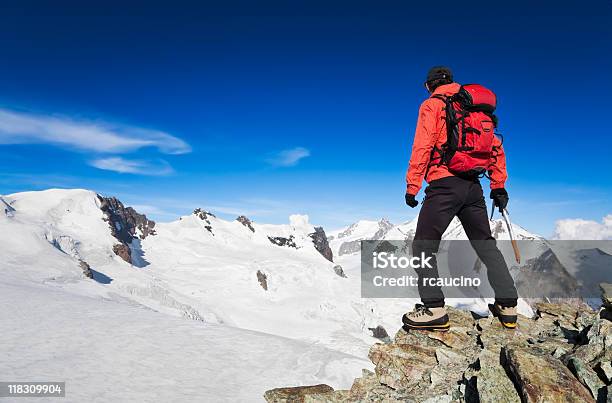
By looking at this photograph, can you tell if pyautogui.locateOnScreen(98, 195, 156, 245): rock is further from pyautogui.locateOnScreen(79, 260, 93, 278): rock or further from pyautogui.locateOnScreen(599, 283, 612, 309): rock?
pyautogui.locateOnScreen(599, 283, 612, 309): rock

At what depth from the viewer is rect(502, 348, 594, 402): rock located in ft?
12.4

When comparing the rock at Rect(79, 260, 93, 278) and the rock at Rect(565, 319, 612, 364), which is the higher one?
the rock at Rect(565, 319, 612, 364)

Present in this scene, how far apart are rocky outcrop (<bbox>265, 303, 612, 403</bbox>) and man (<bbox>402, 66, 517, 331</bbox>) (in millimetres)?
526

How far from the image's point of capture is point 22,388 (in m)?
11.4

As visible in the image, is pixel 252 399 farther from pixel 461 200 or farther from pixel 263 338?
pixel 461 200

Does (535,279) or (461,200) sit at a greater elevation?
(461,200)

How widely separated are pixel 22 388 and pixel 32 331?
28.0 feet

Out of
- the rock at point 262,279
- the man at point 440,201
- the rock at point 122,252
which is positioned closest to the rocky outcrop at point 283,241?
the rock at point 262,279

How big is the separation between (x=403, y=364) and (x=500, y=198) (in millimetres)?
3166

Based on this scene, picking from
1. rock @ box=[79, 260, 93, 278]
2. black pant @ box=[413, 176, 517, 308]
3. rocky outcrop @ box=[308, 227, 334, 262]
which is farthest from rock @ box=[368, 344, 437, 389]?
rocky outcrop @ box=[308, 227, 334, 262]

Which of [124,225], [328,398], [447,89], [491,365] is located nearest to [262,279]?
[124,225]

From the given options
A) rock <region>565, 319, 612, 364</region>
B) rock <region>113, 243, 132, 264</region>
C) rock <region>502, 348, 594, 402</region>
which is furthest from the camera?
rock <region>113, 243, 132, 264</region>

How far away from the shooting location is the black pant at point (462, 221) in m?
5.53

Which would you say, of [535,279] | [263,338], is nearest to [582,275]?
[535,279]
